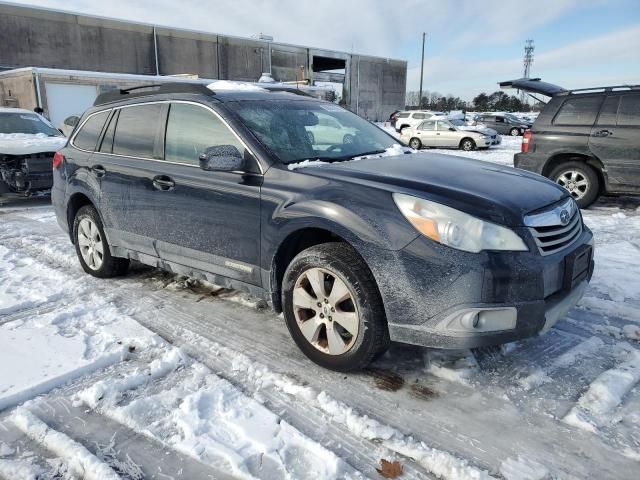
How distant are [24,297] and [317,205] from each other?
2.87 meters

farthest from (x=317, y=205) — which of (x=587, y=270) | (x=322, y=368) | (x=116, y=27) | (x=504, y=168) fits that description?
(x=116, y=27)

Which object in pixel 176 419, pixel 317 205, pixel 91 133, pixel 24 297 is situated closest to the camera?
pixel 176 419

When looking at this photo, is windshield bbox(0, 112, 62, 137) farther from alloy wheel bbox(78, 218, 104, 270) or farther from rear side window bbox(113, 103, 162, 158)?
rear side window bbox(113, 103, 162, 158)

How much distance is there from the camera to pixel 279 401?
269 cm

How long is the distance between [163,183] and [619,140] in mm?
6701

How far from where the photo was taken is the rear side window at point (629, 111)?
718 centimetres

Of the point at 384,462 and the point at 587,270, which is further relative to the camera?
the point at 587,270

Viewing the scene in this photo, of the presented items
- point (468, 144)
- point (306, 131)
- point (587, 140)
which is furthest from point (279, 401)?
point (468, 144)

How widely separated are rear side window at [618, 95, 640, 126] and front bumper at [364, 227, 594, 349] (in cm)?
590

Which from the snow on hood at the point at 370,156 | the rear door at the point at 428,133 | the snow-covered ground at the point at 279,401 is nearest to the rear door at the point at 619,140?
the snow-covered ground at the point at 279,401

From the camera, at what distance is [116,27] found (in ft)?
119

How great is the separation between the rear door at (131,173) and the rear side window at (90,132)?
167 mm

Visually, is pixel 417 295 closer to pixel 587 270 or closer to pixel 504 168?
pixel 587 270

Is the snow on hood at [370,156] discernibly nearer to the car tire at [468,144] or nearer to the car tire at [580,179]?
the car tire at [580,179]
